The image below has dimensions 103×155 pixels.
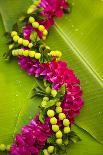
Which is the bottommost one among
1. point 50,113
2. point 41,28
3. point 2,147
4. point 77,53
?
point 2,147

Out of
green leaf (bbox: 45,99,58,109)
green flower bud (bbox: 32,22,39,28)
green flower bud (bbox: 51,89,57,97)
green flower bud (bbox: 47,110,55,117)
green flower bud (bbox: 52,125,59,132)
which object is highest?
green flower bud (bbox: 32,22,39,28)

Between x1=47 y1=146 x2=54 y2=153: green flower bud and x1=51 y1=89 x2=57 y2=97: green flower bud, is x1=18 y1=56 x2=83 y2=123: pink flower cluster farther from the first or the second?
x1=47 y1=146 x2=54 y2=153: green flower bud

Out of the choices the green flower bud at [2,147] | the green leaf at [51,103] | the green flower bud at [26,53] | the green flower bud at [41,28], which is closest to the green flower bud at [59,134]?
the green leaf at [51,103]

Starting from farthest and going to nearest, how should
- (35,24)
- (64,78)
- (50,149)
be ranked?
(35,24)
(64,78)
(50,149)

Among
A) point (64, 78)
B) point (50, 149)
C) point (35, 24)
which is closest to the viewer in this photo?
point (50, 149)

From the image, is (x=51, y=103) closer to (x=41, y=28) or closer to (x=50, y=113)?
(x=50, y=113)

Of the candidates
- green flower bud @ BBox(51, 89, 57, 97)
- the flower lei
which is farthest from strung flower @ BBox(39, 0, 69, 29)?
green flower bud @ BBox(51, 89, 57, 97)

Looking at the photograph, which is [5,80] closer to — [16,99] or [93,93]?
[16,99]

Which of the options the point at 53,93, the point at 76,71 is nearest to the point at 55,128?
the point at 53,93
